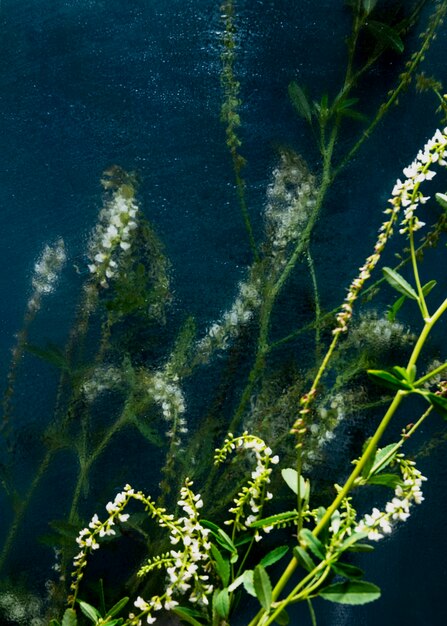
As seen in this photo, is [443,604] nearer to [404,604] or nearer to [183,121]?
[404,604]

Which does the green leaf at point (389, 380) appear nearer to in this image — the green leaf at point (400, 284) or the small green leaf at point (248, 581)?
the green leaf at point (400, 284)

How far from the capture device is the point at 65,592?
1.08 meters

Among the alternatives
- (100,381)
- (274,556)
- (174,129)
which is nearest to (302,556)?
(274,556)

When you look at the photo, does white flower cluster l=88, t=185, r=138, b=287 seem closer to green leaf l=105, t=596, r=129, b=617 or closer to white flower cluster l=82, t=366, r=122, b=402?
white flower cluster l=82, t=366, r=122, b=402

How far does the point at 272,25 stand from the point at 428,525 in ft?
1.84

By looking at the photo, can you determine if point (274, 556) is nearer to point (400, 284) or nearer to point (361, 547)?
point (361, 547)

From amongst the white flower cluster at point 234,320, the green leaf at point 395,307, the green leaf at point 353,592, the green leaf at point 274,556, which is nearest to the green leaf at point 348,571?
the green leaf at point 353,592

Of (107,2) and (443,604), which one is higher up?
(107,2)

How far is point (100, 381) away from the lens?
105 centimetres

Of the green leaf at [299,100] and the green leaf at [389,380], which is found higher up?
the green leaf at [299,100]

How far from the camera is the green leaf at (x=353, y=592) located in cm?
77

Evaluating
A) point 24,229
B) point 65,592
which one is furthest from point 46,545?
point 24,229

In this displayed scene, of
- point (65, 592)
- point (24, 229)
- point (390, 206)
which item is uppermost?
point (390, 206)

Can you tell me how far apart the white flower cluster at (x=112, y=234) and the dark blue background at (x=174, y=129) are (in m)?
0.01
